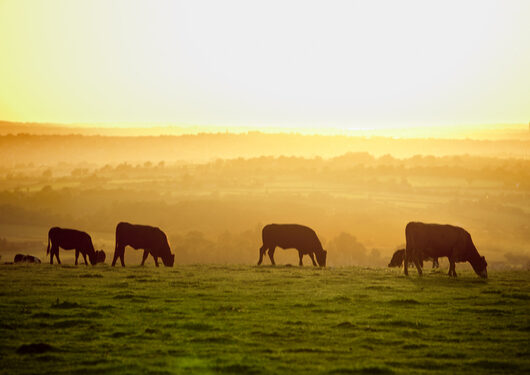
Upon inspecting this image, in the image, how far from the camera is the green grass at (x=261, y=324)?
1502 centimetres

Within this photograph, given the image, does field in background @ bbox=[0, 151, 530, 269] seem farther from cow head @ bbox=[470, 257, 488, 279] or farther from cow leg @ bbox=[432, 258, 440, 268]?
cow head @ bbox=[470, 257, 488, 279]

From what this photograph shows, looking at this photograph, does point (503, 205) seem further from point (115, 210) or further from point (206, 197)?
point (115, 210)

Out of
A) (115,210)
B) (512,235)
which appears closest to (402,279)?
(512,235)

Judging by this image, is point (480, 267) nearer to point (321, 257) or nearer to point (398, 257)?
point (321, 257)

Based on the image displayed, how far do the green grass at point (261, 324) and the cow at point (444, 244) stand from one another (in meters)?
2.02

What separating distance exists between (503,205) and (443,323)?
160 meters

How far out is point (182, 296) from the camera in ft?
79.0

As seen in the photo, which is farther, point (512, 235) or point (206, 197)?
point (206, 197)

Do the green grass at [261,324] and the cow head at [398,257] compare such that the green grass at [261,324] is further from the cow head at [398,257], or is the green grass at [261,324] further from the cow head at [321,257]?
the cow head at [398,257]

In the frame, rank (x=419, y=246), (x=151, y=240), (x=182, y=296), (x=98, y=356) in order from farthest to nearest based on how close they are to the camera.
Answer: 1. (x=151, y=240)
2. (x=419, y=246)
3. (x=182, y=296)
4. (x=98, y=356)

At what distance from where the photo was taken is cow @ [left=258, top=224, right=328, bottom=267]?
39.9 meters

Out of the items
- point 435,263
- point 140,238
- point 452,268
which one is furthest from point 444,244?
point 140,238

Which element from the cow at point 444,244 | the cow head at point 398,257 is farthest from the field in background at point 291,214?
the cow at point 444,244

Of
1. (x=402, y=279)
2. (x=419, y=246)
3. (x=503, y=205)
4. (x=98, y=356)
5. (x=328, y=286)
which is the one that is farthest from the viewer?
(x=503, y=205)
